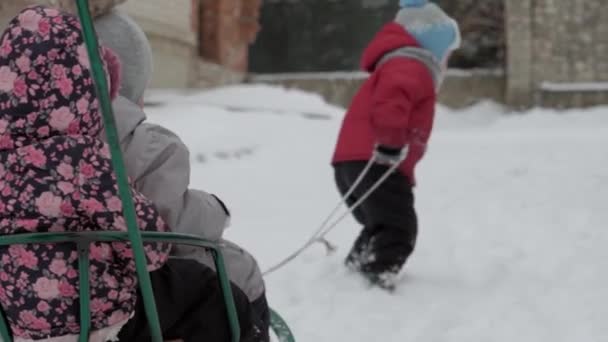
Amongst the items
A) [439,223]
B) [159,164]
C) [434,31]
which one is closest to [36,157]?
[159,164]

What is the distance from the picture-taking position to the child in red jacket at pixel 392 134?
12.0 ft

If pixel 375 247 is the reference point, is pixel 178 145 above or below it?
above

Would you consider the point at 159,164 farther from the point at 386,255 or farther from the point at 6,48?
the point at 386,255

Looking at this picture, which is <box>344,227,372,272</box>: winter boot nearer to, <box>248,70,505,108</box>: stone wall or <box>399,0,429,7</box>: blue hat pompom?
<box>399,0,429,7</box>: blue hat pompom

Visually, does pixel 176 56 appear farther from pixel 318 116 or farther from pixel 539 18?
pixel 539 18

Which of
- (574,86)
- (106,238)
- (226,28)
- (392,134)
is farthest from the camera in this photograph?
(574,86)

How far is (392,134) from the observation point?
362cm

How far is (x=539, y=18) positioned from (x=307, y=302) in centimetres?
1238

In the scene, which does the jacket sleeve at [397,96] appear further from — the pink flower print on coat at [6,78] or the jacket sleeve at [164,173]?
the pink flower print on coat at [6,78]

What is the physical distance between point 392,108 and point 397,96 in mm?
68

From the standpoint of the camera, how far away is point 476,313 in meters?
3.45

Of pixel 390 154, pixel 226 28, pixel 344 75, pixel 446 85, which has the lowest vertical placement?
pixel 446 85

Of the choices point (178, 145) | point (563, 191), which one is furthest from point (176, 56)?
point (178, 145)

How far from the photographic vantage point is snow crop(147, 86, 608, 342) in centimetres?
339
